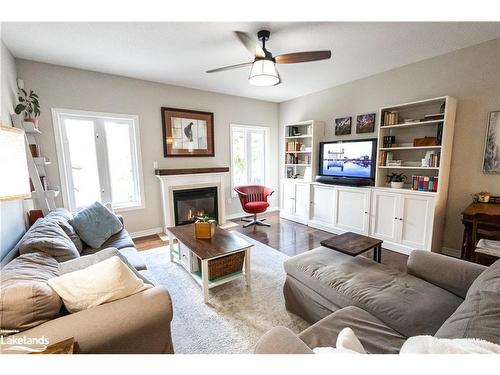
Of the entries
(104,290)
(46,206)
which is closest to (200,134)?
(46,206)

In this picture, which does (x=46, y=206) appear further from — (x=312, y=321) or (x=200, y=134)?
(x=312, y=321)

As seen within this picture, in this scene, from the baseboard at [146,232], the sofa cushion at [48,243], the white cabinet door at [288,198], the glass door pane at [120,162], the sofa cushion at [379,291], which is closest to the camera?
the sofa cushion at [379,291]

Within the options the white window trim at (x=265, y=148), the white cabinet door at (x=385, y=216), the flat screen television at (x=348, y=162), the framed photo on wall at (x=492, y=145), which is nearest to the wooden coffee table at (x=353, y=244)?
the white cabinet door at (x=385, y=216)

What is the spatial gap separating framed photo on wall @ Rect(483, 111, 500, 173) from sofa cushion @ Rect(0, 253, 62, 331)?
3.95 metres

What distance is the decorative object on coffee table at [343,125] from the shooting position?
3770 millimetres

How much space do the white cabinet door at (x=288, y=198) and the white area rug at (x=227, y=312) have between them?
2.07 m

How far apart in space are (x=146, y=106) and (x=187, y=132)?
765 mm

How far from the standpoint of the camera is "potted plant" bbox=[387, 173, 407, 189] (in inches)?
119

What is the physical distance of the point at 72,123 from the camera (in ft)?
10.2

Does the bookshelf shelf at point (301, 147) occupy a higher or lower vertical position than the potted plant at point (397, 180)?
higher

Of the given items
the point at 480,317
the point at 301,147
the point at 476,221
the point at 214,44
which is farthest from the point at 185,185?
the point at 476,221

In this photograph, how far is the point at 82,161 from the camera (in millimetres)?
3229

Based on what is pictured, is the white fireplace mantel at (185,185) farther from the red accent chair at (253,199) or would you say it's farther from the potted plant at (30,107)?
the potted plant at (30,107)

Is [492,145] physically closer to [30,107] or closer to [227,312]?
[227,312]
